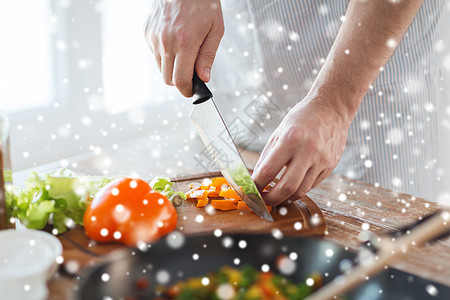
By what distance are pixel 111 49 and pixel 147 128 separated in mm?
513

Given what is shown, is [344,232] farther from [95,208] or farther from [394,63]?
[394,63]

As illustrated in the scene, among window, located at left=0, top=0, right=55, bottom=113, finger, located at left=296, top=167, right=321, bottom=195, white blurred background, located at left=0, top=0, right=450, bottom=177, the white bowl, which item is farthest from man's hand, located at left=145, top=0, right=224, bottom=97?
window, located at left=0, top=0, right=55, bottom=113

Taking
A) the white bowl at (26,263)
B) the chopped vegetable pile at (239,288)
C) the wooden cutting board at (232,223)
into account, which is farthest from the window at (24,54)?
the chopped vegetable pile at (239,288)

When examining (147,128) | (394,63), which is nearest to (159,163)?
(394,63)

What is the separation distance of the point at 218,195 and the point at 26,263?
48cm

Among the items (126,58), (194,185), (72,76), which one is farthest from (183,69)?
(126,58)

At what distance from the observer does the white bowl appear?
0.66 meters

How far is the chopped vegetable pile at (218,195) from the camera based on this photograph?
3.38 feet

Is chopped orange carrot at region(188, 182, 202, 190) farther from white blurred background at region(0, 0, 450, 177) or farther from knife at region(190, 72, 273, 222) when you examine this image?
white blurred background at region(0, 0, 450, 177)

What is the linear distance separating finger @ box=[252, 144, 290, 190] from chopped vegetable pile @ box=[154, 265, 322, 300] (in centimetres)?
25

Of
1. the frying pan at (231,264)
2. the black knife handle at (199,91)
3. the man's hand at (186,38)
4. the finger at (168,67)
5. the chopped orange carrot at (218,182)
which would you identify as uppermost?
the man's hand at (186,38)

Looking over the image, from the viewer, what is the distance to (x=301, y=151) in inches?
38.2

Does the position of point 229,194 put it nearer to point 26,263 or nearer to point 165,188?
point 165,188

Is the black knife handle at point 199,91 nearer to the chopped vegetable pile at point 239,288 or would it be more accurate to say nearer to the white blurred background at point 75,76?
the chopped vegetable pile at point 239,288
